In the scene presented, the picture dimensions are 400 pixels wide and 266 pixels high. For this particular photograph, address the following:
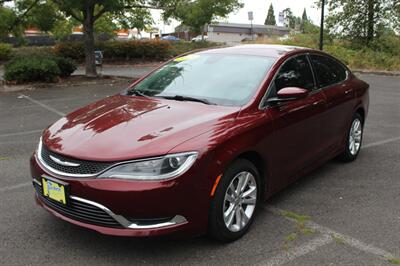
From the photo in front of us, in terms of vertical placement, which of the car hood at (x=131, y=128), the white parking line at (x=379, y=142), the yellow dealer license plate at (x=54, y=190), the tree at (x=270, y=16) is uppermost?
the tree at (x=270, y=16)

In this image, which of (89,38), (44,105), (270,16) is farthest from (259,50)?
(270,16)

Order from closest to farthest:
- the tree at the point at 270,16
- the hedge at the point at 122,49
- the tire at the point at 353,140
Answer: the tire at the point at 353,140 < the hedge at the point at 122,49 < the tree at the point at 270,16

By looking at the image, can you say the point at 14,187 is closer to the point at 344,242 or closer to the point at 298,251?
the point at 298,251

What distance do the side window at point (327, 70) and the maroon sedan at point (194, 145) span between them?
0.03 m

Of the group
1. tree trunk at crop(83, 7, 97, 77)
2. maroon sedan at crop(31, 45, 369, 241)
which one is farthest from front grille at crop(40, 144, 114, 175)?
tree trunk at crop(83, 7, 97, 77)

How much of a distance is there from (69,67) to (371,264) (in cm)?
1377

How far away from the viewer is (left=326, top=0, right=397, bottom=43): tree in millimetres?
24375

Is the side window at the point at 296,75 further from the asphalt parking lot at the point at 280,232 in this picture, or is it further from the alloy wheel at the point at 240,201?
the asphalt parking lot at the point at 280,232

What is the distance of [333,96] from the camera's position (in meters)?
5.29

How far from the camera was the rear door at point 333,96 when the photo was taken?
5.19m

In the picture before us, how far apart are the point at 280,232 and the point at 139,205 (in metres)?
1.43

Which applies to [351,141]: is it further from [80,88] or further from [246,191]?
[80,88]

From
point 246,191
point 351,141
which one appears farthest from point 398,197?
point 246,191

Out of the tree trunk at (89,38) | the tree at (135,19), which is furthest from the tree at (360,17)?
the tree trunk at (89,38)
